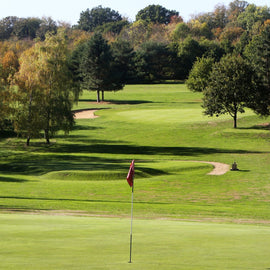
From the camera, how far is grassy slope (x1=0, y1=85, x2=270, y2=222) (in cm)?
3019

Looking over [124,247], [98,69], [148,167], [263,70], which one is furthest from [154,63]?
[124,247]

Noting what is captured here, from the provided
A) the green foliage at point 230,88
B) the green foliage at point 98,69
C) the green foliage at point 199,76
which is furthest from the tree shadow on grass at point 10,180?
the green foliage at point 199,76

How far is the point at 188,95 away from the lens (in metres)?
117

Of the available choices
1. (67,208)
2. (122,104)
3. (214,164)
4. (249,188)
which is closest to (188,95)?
(122,104)

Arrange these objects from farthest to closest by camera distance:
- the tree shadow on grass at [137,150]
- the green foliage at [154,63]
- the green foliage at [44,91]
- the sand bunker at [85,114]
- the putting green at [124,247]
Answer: the green foliage at [154,63]
the sand bunker at [85,114]
the tree shadow on grass at [137,150]
the green foliage at [44,91]
the putting green at [124,247]

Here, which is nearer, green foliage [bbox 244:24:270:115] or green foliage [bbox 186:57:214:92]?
green foliage [bbox 244:24:270:115]

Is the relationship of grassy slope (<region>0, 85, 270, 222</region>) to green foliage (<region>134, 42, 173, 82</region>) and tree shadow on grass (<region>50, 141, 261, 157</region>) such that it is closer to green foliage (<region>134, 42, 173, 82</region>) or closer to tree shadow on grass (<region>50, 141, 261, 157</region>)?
tree shadow on grass (<region>50, 141, 261, 157</region>)

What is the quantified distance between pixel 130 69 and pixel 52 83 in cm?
8149

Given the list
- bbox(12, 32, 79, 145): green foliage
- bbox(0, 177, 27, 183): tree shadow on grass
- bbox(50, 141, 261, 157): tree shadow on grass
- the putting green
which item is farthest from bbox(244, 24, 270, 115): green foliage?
the putting green

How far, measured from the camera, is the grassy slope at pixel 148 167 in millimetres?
30188

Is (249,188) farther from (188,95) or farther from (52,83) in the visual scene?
(188,95)

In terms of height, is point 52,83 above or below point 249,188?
above

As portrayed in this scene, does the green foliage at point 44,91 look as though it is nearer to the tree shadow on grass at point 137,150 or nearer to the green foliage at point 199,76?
the tree shadow on grass at point 137,150

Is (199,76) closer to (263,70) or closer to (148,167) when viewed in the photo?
(263,70)
